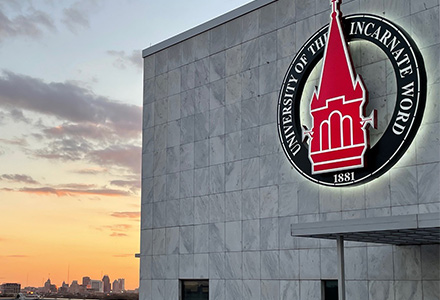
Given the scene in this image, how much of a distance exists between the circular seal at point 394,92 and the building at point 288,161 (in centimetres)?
4

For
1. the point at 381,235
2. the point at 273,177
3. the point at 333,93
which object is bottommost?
the point at 381,235

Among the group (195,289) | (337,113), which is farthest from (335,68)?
(195,289)

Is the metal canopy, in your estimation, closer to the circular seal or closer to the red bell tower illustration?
the circular seal

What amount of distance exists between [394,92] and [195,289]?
11.1 meters

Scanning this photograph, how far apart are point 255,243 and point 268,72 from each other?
19.6ft

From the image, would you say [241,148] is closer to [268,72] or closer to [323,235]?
[268,72]

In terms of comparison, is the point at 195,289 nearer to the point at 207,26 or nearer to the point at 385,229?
the point at 207,26

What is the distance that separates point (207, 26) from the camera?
1061 inches

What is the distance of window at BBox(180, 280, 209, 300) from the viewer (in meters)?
25.4

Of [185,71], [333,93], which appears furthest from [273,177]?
[185,71]

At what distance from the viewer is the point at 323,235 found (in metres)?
17.8

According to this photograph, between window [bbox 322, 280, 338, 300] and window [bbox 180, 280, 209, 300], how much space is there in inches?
221

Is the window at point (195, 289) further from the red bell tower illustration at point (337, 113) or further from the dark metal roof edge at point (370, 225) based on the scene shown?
the dark metal roof edge at point (370, 225)

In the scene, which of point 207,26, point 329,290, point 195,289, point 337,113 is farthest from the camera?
point 207,26
